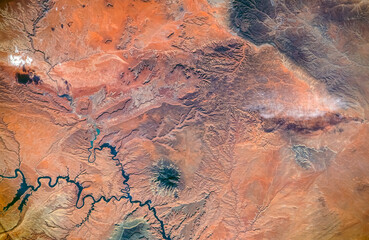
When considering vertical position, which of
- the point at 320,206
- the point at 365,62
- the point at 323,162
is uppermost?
the point at 365,62

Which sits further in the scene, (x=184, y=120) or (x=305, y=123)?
Answer: (x=184, y=120)

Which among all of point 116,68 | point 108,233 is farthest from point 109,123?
point 108,233

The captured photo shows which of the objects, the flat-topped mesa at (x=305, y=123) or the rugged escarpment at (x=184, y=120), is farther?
the rugged escarpment at (x=184, y=120)

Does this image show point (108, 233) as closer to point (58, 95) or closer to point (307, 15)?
point (58, 95)

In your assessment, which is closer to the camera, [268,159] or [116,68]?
[268,159]

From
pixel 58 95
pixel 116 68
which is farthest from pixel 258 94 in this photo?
pixel 58 95

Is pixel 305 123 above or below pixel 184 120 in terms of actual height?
below

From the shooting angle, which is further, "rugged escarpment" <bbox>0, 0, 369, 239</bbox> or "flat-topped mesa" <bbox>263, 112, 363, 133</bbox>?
"rugged escarpment" <bbox>0, 0, 369, 239</bbox>

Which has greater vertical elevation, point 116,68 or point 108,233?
point 116,68
